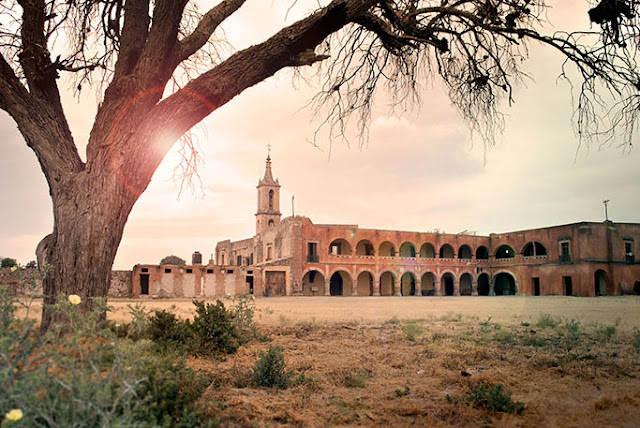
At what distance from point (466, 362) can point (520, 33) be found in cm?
406

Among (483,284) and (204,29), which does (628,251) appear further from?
(204,29)

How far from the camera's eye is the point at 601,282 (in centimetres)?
3922

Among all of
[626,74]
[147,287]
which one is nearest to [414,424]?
[626,74]

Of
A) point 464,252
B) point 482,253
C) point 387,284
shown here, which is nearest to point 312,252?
point 387,284

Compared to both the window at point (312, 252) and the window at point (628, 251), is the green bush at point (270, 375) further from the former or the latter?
the window at point (628, 251)

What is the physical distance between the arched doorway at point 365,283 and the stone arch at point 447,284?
7.92 meters

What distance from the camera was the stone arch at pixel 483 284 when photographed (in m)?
49.6

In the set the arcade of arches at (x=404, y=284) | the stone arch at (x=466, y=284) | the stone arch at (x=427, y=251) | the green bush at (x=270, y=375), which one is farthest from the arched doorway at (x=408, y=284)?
the green bush at (x=270, y=375)

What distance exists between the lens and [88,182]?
453cm

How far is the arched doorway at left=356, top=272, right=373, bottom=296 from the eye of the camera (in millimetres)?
45531

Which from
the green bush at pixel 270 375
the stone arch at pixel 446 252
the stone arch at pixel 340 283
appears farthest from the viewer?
the stone arch at pixel 446 252

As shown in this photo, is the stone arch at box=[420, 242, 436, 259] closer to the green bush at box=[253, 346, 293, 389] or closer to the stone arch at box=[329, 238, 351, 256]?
the stone arch at box=[329, 238, 351, 256]

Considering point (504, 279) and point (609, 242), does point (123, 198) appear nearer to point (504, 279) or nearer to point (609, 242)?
point (609, 242)

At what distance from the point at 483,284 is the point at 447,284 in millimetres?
3682
